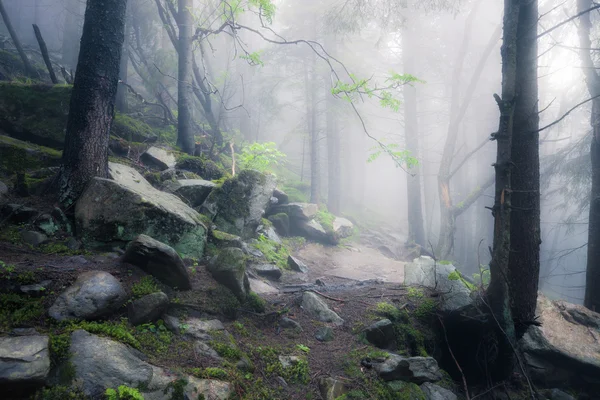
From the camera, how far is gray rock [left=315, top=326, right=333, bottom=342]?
4414 millimetres

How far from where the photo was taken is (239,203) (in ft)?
25.8

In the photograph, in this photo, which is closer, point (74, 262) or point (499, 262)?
point (74, 262)

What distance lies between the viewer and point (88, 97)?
16.6ft

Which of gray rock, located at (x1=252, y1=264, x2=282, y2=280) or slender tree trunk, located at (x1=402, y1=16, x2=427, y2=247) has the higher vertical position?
slender tree trunk, located at (x1=402, y1=16, x2=427, y2=247)

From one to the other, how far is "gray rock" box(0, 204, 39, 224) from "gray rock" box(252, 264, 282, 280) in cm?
386

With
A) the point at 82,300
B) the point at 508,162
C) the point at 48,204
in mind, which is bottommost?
the point at 82,300

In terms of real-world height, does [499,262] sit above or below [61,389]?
above

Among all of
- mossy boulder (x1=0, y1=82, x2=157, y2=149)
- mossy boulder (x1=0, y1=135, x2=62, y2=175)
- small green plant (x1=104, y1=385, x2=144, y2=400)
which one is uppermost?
mossy boulder (x1=0, y1=82, x2=157, y2=149)

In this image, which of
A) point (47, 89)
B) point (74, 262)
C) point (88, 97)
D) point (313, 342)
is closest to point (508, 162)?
point (313, 342)

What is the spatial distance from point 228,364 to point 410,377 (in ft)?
7.57

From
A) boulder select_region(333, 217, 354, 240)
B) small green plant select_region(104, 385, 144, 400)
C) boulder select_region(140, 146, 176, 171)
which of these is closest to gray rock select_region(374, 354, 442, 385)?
small green plant select_region(104, 385, 144, 400)

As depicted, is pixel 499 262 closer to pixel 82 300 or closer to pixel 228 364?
pixel 228 364

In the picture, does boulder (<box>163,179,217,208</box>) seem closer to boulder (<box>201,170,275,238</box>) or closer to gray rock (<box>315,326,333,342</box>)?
boulder (<box>201,170,275,238</box>)

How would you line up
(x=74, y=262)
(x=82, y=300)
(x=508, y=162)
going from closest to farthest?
(x=82, y=300), (x=74, y=262), (x=508, y=162)
